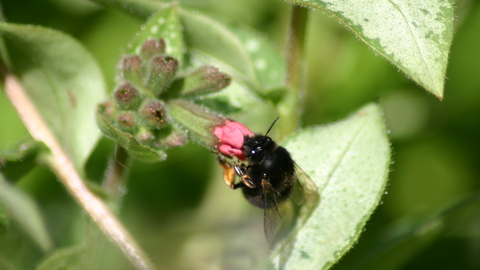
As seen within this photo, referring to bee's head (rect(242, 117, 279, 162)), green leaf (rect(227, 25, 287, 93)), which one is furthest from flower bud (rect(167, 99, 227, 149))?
green leaf (rect(227, 25, 287, 93))

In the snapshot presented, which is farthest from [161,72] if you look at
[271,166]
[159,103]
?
[271,166]

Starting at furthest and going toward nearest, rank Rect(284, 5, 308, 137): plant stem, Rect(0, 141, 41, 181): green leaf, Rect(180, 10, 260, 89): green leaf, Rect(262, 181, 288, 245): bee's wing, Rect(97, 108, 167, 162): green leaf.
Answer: Rect(180, 10, 260, 89): green leaf → Rect(284, 5, 308, 137): plant stem → Rect(0, 141, 41, 181): green leaf → Rect(262, 181, 288, 245): bee's wing → Rect(97, 108, 167, 162): green leaf

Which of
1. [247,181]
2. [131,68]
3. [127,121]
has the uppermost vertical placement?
[131,68]

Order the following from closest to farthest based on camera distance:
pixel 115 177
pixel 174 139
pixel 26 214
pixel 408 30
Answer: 1. pixel 408 30
2. pixel 174 139
3. pixel 115 177
4. pixel 26 214

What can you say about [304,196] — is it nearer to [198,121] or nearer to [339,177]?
[339,177]

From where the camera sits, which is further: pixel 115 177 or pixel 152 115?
pixel 115 177

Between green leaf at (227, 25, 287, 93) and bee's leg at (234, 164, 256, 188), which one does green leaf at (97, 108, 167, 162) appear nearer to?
bee's leg at (234, 164, 256, 188)
